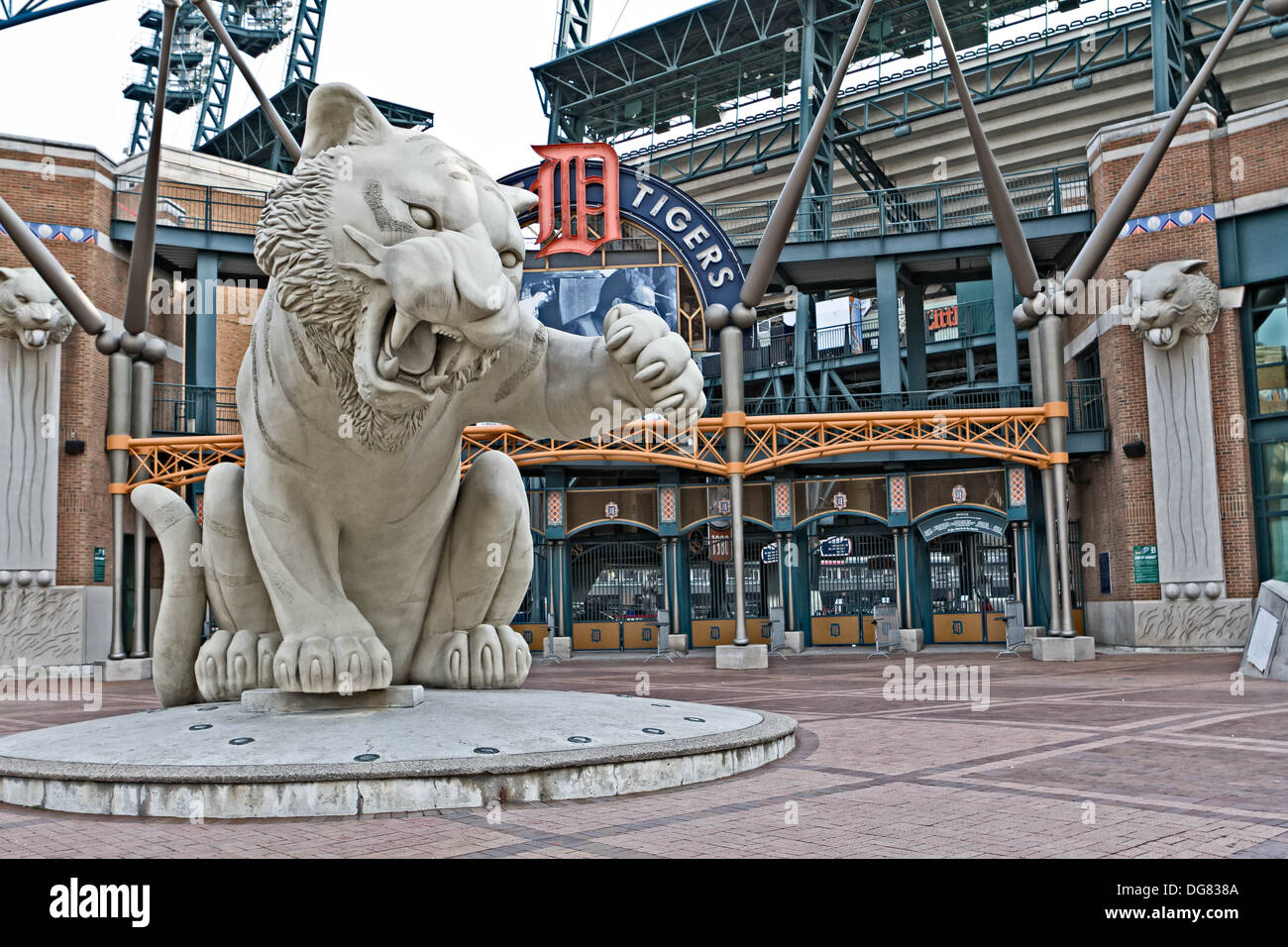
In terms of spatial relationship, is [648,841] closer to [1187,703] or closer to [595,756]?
[595,756]

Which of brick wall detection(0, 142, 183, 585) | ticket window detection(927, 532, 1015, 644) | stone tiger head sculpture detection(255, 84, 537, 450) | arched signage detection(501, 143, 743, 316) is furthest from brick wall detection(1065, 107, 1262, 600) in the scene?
stone tiger head sculpture detection(255, 84, 537, 450)

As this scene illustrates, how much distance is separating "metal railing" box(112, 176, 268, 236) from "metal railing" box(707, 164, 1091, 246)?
11.2 meters

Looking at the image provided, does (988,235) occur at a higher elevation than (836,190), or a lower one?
lower

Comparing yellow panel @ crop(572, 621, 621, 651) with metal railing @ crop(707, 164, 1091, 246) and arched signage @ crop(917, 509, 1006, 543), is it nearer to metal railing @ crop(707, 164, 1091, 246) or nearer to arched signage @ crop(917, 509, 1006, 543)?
arched signage @ crop(917, 509, 1006, 543)

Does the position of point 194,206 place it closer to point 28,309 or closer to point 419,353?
point 28,309

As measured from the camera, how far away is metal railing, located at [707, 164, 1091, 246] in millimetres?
25297

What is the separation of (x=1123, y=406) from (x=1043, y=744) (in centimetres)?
1666

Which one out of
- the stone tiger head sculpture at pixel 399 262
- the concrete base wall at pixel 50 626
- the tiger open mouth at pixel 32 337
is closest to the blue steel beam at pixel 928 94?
the tiger open mouth at pixel 32 337

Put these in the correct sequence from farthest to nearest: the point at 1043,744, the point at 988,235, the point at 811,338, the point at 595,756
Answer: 1. the point at 811,338
2. the point at 988,235
3. the point at 1043,744
4. the point at 595,756

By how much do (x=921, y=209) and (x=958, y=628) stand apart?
17.6 m

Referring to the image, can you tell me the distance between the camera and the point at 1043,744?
7.25m

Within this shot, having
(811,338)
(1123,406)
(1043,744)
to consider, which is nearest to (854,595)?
(1123,406)

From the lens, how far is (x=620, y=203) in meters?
23.9

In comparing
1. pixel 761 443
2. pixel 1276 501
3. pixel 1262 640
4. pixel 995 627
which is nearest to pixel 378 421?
pixel 1262 640
